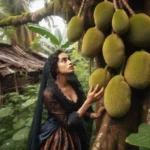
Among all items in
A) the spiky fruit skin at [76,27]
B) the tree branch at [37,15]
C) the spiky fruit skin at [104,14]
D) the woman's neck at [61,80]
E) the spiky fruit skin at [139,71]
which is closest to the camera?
the spiky fruit skin at [139,71]

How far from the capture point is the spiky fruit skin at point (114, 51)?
0.91m

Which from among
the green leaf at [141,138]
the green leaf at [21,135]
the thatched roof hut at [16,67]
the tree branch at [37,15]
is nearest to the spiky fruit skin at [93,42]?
the green leaf at [141,138]

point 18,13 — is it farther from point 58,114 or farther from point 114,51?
point 114,51

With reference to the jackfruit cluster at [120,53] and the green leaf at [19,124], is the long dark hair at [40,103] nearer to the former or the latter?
the jackfruit cluster at [120,53]

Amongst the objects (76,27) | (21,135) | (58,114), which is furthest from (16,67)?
(76,27)

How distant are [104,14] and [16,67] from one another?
140 inches

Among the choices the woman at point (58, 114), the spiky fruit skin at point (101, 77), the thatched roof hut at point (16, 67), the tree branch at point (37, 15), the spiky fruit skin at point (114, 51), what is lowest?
the thatched roof hut at point (16, 67)

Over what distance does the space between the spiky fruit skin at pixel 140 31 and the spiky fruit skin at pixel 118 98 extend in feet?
0.50

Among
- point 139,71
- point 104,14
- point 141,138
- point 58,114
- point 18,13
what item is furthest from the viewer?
point 18,13

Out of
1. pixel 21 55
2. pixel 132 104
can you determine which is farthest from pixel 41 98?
pixel 21 55

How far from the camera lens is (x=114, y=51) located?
910mm

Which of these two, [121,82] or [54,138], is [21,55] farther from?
[121,82]

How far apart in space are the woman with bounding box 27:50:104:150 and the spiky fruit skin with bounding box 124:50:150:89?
35 centimetres

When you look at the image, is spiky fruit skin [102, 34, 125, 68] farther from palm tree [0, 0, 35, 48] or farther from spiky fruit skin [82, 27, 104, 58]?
palm tree [0, 0, 35, 48]
